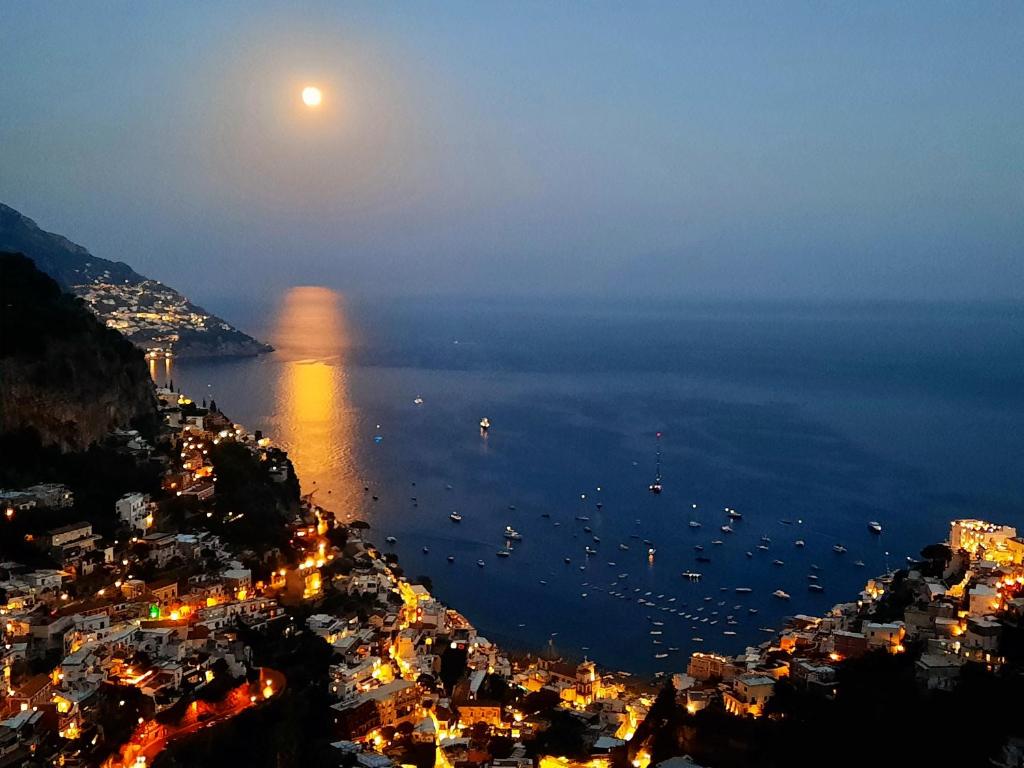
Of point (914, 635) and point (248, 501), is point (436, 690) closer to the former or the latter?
point (248, 501)

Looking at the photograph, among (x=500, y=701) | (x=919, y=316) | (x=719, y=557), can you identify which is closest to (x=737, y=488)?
(x=719, y=557)

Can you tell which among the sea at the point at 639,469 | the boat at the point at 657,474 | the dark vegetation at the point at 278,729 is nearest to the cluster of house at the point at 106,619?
the dark vegetation at the point at 278,729

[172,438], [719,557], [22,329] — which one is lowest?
[719,557]

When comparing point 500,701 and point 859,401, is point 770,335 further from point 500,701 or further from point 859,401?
point 500,701

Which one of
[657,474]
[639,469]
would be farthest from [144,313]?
[657,474]

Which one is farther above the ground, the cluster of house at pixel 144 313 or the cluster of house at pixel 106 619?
the cluster of house at pixel 144 313

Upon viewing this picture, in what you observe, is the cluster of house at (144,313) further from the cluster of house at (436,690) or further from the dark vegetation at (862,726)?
the dark vegetation at (862,726)
